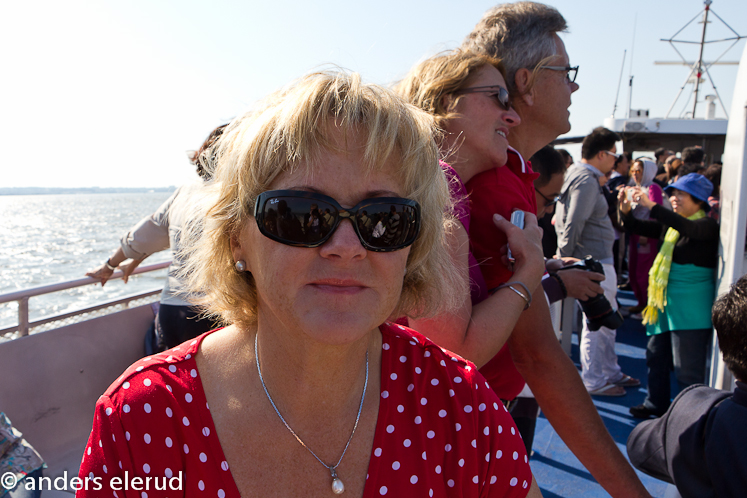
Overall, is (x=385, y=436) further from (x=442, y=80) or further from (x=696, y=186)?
(x=696, y=186)

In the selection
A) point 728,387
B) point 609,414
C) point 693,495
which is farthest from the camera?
point 609,414

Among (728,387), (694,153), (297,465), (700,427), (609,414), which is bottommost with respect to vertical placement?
(609,414)

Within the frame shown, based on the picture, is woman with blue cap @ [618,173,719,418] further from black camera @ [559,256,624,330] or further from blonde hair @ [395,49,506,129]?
blonde hair @ [395,49,506,129]

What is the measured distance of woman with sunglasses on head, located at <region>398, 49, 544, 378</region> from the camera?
56.2 inches

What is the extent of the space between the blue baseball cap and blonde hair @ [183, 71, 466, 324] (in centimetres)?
328

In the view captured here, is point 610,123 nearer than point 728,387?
No

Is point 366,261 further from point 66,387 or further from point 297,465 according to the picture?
point 66,387

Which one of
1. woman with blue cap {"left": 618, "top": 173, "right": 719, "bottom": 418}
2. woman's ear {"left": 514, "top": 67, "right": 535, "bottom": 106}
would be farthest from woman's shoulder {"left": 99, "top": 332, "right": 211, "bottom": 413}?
woman with blue cap {"left": 618, "top": 173, "right": 719, "bottom": 418}

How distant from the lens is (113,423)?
1017 mm

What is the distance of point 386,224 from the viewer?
1069 millimetres

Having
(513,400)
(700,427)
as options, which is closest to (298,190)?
(513,400)

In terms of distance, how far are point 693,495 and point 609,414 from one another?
2.78 m

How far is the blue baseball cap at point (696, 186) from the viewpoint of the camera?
148 inches

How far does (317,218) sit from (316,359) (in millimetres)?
347
